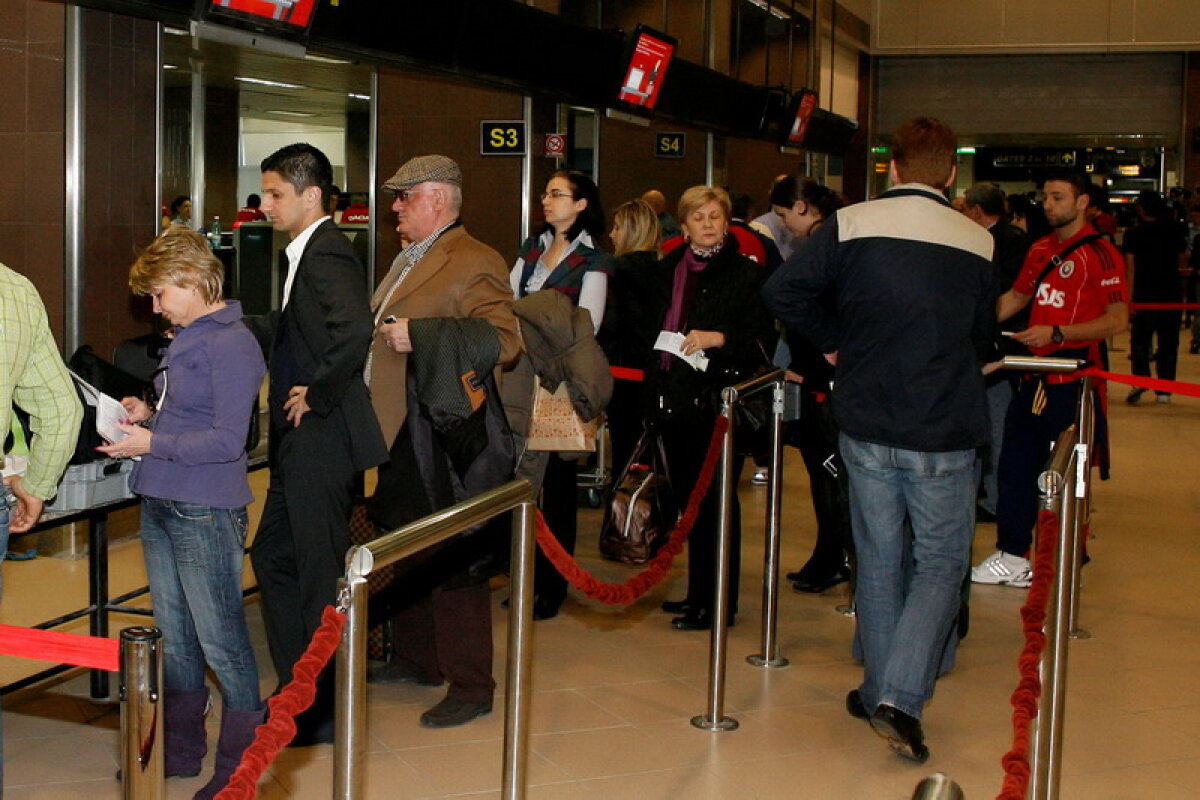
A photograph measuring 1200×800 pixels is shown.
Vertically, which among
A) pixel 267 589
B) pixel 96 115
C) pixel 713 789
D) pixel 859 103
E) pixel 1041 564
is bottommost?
pixel 713 789

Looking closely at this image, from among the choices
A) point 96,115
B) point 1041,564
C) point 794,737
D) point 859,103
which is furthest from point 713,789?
point 859,103

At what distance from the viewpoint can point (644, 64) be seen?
36.6 ft

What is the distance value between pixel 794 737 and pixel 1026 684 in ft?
5.24

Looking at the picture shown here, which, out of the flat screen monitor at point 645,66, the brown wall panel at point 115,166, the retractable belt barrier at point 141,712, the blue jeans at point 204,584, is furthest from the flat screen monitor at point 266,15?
the retractable belt barrier at point 141,712

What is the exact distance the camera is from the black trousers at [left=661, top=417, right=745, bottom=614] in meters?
5.52

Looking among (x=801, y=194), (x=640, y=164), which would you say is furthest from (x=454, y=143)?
(x=801, y=194)

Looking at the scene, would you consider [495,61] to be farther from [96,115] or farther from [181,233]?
[181,233]

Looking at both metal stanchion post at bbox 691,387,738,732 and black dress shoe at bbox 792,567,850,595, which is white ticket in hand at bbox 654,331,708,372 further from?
black dress shoe at bbox 792,567,850,595

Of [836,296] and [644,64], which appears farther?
[644,64]

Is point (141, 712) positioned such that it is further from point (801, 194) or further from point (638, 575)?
point (801, 194)

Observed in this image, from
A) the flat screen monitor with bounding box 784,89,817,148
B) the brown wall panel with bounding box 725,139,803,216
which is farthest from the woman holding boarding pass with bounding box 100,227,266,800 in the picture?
the flat screen monitor with bounding box 784,89,817,148

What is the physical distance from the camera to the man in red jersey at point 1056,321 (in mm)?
6094

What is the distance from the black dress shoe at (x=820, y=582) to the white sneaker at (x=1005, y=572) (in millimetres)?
639

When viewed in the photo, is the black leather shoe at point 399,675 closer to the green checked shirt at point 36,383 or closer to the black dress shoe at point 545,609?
the black dress shoe at point 545,609
